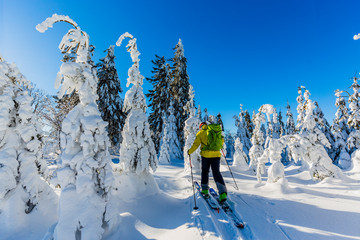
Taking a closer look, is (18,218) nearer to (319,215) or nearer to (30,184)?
(30,184)

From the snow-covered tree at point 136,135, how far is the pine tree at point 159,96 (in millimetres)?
14927

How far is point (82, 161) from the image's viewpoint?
3422mm

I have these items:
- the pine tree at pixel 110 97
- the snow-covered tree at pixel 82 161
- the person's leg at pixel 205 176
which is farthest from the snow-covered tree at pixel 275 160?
the pine tree at pixel 110 97

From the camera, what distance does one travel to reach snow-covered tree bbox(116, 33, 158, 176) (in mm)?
5980

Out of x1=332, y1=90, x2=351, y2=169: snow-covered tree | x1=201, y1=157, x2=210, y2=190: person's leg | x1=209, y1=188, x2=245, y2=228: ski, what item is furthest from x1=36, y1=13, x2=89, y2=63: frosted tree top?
x1=332, y1=90, x2=351, y2=169: snow-covered tree

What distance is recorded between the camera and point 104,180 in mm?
3584

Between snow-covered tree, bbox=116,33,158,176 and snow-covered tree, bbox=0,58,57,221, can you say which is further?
snow-covered tree, bbox=116,33,158,176

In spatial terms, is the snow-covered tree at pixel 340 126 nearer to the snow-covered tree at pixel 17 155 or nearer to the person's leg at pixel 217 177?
the person's leg at pixel 217 177

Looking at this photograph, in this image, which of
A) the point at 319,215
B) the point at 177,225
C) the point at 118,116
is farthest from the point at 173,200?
the point at 118,116

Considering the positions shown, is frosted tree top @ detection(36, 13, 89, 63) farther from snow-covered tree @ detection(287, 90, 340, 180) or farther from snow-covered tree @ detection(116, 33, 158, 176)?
snow-covered tree @ detection(287, 90, 340, 180)

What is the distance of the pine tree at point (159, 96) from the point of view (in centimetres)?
2244

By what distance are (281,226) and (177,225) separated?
2.32 m

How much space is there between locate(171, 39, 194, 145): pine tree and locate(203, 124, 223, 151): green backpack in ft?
54.8

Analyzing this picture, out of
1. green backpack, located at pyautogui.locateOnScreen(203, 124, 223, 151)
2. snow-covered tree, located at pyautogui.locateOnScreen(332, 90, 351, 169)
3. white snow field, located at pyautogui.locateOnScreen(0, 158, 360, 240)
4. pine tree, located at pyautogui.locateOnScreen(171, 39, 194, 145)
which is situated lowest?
white snow field, located at pyautogui.locateOnScreen(0, 158, 360, 240)
